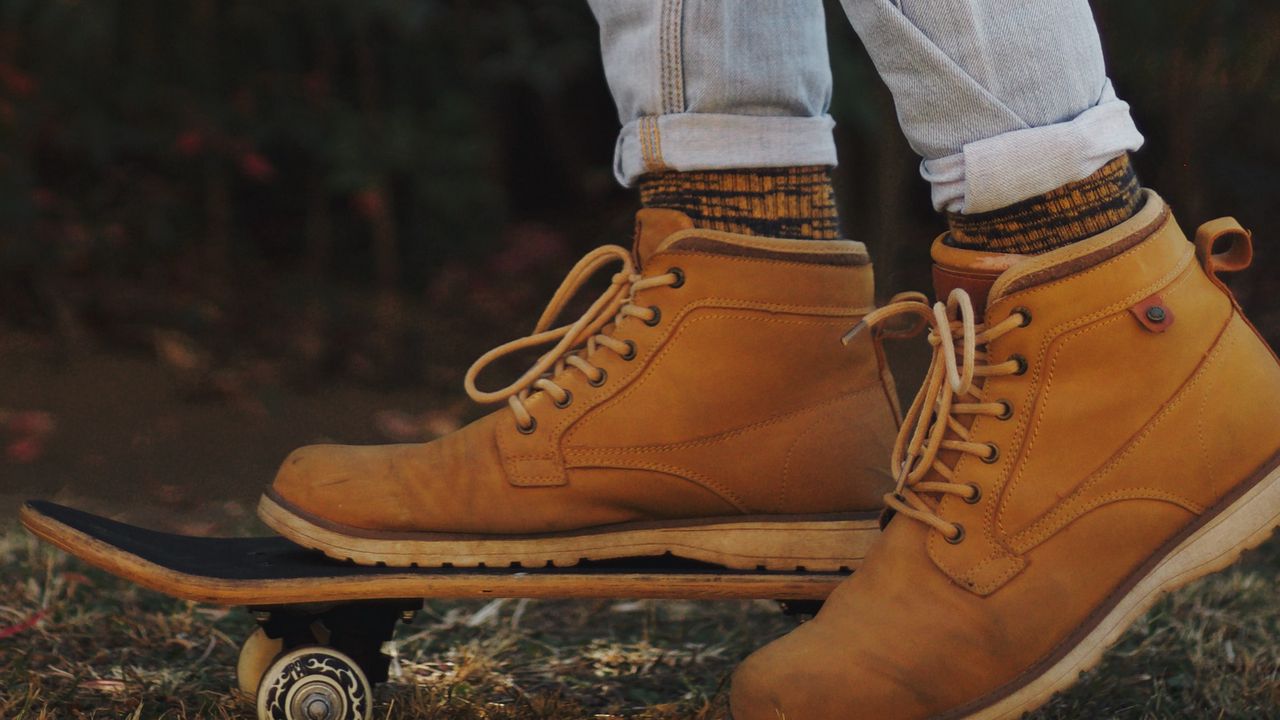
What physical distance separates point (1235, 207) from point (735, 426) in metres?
3.78

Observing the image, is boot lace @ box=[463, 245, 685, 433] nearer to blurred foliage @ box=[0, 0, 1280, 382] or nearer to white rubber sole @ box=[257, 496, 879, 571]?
white rubber sole @ box=[257, 496, 879, 571]

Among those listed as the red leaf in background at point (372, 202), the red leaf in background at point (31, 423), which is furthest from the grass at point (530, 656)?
the red leaf in background at point (372, 202)

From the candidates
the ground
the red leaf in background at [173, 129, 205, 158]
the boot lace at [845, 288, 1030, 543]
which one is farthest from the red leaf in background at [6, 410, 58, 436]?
the boot lace at [845, 288, 1030, 543]

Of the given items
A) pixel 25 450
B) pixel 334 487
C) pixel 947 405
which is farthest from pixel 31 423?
pixel 947 405

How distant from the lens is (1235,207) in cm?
459

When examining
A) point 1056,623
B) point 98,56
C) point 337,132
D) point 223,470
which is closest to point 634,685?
point 1056,623

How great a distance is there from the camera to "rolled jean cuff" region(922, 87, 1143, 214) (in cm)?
109

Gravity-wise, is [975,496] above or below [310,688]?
below

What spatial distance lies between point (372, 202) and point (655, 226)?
296 centimetres

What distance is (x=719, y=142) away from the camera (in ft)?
4.43

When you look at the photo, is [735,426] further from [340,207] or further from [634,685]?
[340,207]

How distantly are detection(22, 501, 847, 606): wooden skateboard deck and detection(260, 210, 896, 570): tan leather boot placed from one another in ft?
0.08

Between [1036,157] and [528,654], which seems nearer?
[1036,157]

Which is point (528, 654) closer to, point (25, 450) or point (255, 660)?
point (255, 660)
